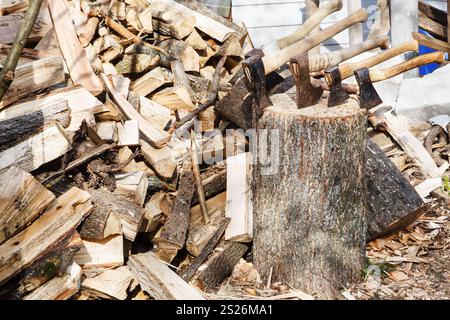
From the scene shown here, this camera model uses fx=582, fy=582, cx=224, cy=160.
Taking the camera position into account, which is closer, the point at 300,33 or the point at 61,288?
the point at 61,288

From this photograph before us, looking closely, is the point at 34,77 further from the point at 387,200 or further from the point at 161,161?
the point at 387,200

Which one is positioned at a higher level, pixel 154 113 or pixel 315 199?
pixel 154 113

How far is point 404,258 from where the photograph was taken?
3.99 meters

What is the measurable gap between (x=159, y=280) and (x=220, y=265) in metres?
0.49

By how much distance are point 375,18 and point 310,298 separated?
4.21m

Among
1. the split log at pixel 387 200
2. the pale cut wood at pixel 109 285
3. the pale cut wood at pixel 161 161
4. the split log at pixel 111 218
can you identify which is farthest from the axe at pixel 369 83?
the pale cut wood at pixel 109 285

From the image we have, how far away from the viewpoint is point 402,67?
151 inches

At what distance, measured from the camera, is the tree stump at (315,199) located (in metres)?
3.41

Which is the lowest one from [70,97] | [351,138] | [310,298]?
[310,298]

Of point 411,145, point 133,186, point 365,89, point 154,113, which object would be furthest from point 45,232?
point 411,145

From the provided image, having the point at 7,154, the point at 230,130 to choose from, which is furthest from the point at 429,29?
the point at 7,154

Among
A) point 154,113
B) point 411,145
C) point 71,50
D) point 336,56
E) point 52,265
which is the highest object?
point 71,50
